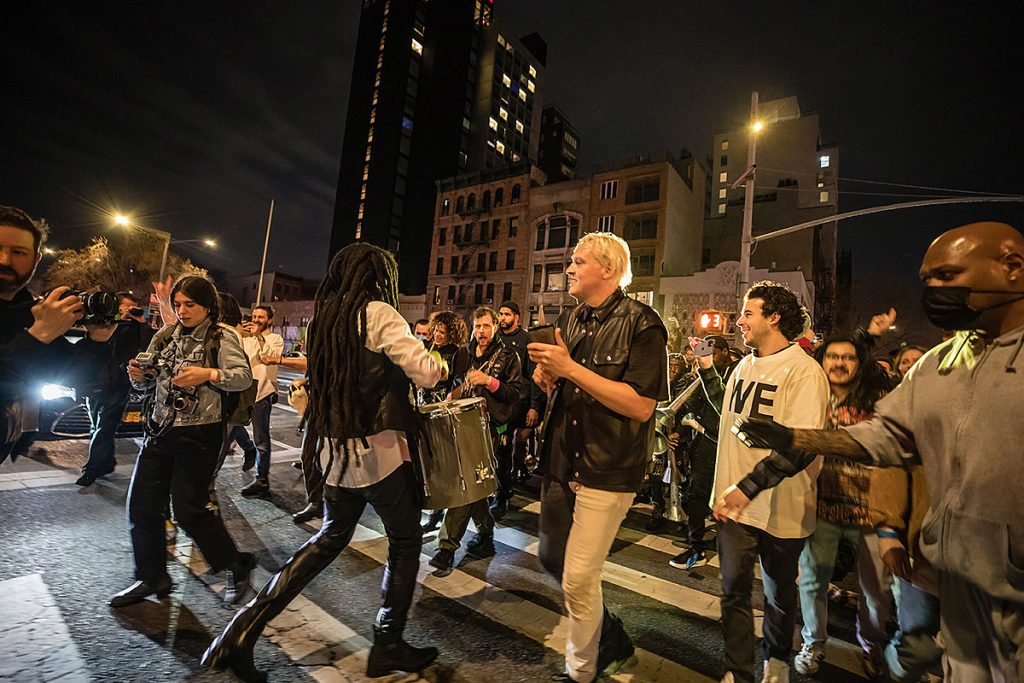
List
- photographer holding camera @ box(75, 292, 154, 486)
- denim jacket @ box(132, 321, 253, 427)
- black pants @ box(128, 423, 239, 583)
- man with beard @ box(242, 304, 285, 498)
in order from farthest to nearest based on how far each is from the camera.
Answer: man with beard @ box(242, 304, 285, 498) < photographer holding camera @ box(75, 292, 154, 486) < denim jacket @ box(132, 321, 253, 427) < black pants @ box(128, 423, 239, 583)

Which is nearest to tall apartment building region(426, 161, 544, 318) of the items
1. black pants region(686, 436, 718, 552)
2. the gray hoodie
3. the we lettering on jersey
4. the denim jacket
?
black pants region(686, 436, 718, 552)

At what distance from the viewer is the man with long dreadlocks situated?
242cm

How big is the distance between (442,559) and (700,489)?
2607 millimetres

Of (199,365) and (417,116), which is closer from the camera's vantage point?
(199,365)

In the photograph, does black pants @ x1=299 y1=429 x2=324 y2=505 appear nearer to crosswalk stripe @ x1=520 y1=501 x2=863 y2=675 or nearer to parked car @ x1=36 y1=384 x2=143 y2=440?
crosswalk stripe @ x1=520 y1=501 x2=863 y2=675

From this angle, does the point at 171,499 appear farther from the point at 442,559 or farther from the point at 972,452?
the point at 972,452

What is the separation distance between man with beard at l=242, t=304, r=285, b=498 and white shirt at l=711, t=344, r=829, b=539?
5.02 meters

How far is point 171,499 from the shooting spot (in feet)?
9.96

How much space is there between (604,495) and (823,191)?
49308mm

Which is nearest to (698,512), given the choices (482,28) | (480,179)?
(480,179)

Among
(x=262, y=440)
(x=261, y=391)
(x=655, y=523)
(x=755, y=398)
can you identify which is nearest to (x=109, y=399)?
(x=261, y=391)

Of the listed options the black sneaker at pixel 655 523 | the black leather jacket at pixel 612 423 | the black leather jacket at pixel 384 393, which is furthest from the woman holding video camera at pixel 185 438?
the black sneaker at pixel 655 523

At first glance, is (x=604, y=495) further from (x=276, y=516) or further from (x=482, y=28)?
(x=482, y=28)

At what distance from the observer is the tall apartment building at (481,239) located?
133 feet
